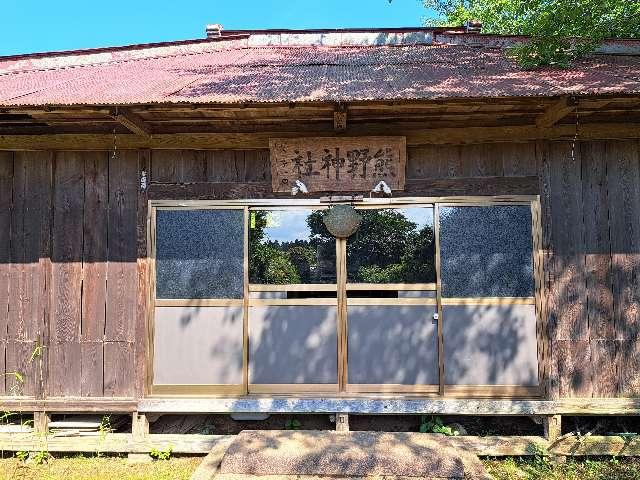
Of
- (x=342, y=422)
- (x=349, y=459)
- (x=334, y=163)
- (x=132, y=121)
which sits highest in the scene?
(x=132, y=121)

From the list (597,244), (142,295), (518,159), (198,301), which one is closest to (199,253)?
(198,301)

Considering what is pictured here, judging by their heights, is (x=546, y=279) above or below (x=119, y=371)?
above

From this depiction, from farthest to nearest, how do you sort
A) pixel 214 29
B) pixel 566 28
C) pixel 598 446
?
pixel 214 29 < pixel 566 28 < pixel 598 446

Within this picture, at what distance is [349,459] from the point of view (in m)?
2.85

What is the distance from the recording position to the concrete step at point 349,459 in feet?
9.11

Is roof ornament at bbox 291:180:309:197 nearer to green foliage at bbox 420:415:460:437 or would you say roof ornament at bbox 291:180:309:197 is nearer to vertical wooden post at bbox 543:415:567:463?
green foliage at bbox 420:415:460:437

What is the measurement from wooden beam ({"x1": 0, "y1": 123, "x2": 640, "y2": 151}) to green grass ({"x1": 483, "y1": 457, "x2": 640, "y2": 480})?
10.4 feet

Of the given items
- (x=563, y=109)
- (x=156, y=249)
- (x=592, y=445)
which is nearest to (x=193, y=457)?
(x=156, y=249)

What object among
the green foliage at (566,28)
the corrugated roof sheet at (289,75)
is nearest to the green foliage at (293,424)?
the corrugated roof sheet at (289,75)

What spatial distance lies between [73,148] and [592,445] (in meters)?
5.99

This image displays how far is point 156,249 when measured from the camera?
15.3 ft

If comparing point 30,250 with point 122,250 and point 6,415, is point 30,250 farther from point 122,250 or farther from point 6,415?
point 6,415

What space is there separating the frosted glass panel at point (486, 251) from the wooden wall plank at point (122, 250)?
10.5ft

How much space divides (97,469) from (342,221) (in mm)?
3357
